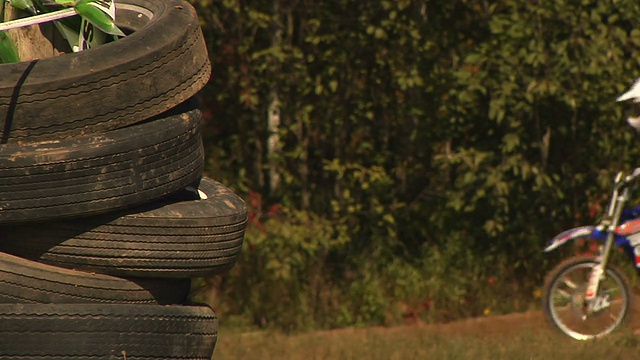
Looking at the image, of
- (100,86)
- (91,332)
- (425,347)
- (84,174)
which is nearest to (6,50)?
(100,86)

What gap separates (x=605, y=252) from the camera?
27.5ft

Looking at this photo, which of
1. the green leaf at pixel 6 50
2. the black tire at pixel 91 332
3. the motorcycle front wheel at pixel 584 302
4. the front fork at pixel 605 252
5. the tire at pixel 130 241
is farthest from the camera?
the motorcycle front wheel at pixel 584 302

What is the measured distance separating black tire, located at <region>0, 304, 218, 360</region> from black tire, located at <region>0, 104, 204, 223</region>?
40cm

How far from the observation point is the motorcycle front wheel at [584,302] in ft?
27.9

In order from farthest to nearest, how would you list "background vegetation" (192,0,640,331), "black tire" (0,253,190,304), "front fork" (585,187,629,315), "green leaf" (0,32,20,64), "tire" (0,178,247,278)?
"background vegetation" (192,0,640,331) < "front fork" (585,187,629,315) < "green leaf" (0,32,20,64) < "tire" (0,178,247,278) < "black tire" (0,253,190,304)

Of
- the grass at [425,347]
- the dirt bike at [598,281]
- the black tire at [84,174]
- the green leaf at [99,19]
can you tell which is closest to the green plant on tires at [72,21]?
the green leaf at [99,19]

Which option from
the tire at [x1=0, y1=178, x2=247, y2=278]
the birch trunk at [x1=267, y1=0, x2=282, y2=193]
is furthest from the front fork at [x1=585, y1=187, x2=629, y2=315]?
the tire at [x1=0, y1=178, x2=247, y2=278]

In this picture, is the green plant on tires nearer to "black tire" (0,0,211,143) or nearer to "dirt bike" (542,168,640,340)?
"black tire" (0,0,211,143)

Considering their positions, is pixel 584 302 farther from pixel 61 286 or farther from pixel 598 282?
pixel 61 286

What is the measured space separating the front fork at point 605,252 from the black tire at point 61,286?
4.38 meters

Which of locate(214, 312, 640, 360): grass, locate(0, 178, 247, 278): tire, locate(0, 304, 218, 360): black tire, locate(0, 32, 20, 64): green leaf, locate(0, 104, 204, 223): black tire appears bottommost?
locate(214, 312, 640, 360): grass

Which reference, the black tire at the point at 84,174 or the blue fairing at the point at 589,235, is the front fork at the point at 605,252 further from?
the black tire at the point at 84,174

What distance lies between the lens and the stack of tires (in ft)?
15.1

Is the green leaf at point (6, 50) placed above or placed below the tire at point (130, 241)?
above
